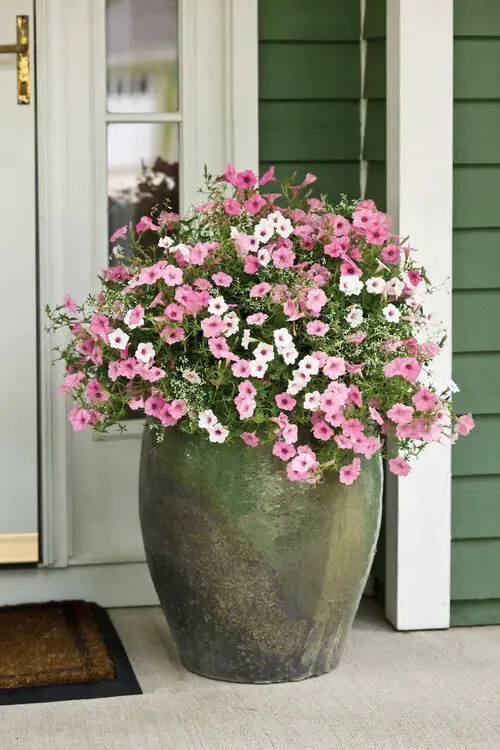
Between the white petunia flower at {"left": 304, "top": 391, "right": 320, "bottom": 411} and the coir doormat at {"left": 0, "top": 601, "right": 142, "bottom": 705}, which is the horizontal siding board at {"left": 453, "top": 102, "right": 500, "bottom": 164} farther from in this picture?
the coir doormat at {"left": 0, "top": 601, "right": 142, "bottom": 705}

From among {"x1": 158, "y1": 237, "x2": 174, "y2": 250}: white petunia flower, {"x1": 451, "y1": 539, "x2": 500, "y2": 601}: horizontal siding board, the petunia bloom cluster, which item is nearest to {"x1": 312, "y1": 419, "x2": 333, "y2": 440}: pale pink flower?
the petunia bloom cluster

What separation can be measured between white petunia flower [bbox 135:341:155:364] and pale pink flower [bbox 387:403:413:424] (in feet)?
1.78

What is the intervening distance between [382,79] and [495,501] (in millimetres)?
1212

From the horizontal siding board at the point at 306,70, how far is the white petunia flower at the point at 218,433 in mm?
1203

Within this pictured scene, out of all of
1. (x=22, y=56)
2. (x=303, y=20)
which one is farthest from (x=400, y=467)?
(x=22, y=56)

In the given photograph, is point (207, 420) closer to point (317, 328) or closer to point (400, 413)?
point (317, 328)

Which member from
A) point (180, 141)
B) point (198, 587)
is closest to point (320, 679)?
point (198, 587)

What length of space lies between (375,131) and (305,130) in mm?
208

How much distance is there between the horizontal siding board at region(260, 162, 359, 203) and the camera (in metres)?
3.31

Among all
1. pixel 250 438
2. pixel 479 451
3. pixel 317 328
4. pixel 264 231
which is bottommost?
pixel 479 451

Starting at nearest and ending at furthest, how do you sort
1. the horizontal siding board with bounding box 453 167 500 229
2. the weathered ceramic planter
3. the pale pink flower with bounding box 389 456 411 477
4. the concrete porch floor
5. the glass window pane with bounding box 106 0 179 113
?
the concrete porch floor → the weathered ceramic planter → the pale pink flower with bounding box 389 456 411 477 → the horizontal siding board with bounding box 453 167 500 229 → the glass window pane with bounding box 106 0 179 113

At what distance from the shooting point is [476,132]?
10.2ft

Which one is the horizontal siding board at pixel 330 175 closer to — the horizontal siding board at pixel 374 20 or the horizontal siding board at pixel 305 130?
the horizontal siding board at pixel 305 130

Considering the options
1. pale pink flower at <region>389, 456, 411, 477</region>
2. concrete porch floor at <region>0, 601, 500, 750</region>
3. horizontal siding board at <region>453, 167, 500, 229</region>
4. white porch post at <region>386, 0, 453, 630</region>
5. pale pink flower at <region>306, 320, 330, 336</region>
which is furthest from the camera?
horizontal siding board at <region>453, 167, 500, 229</region>
